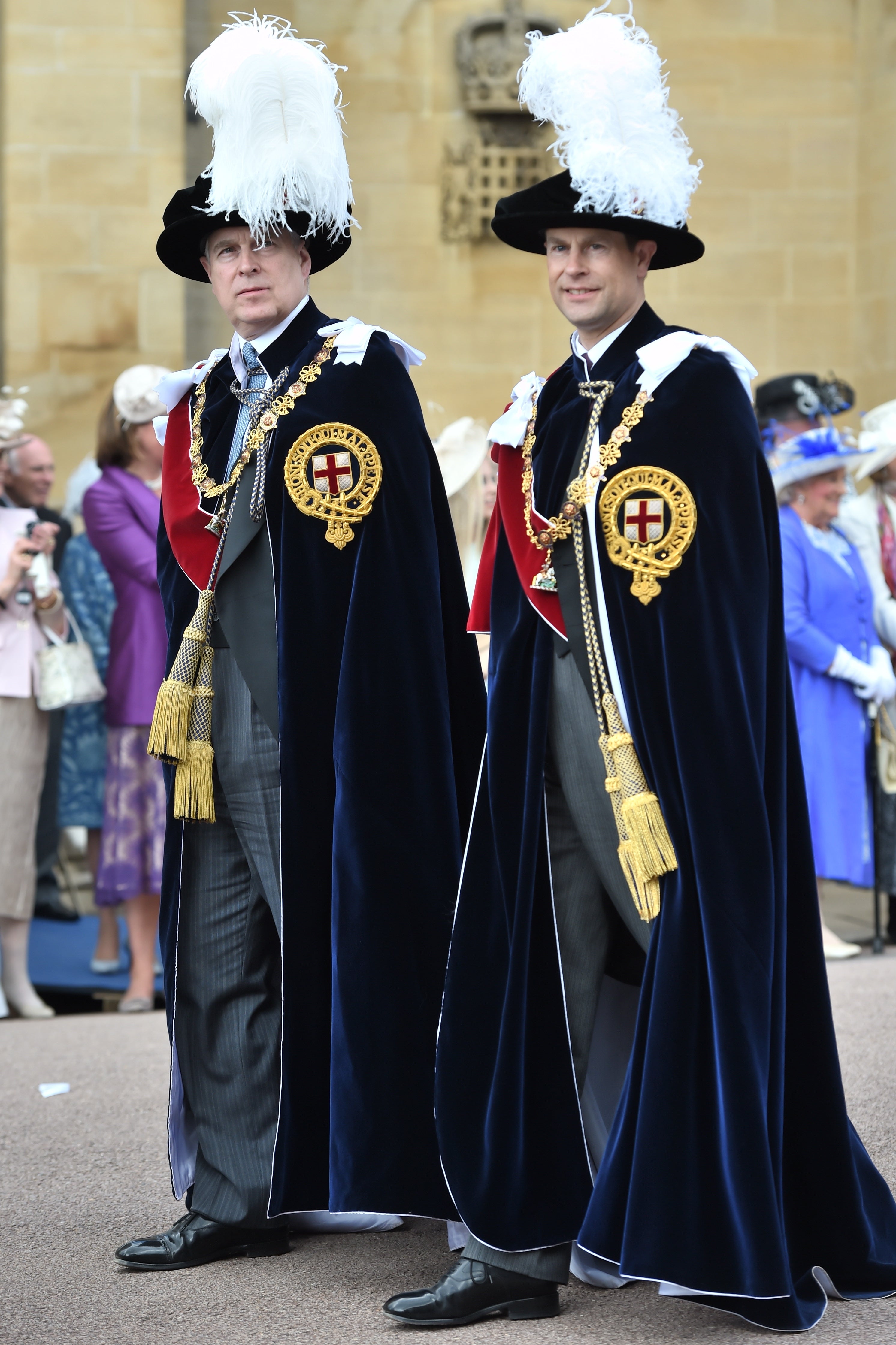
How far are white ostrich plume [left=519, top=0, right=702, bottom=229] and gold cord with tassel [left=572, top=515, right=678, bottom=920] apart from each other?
0.67 m

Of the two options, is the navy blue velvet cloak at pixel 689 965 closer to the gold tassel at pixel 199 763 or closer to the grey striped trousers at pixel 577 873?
the grey striped trousers at pixel 577 873

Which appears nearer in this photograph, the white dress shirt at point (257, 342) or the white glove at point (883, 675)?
the white dress shirt at point (257, 342)

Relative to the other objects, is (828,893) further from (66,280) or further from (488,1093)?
(488,1093)

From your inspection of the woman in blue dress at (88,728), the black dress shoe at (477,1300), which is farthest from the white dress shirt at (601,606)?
the woman in blue dress at (88,728)

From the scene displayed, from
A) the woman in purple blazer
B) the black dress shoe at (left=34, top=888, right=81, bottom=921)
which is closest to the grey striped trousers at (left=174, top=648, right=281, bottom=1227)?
the woman in purple blazer

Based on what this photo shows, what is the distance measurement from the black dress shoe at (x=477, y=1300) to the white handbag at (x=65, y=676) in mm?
3271

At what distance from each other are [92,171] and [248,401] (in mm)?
6536

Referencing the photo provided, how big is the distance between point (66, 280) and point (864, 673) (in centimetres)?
518

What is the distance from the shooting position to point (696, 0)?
35.6 ft

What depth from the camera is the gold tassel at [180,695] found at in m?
3.27

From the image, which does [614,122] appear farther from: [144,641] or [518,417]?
[144,641]

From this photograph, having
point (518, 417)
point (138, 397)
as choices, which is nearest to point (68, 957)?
point (138, 397)

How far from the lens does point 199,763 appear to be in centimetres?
329

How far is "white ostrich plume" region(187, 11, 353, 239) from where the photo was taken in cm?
323
